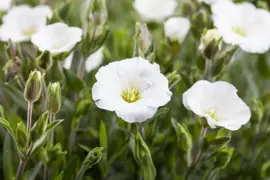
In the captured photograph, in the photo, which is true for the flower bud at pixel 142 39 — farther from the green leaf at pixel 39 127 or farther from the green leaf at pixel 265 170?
the green leaf at pixel 265 170

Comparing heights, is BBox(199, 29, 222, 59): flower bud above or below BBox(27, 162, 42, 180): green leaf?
above

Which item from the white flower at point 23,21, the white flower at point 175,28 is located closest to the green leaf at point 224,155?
the white flower at point 175,28

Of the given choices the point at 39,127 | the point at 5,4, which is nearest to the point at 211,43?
the point at 39,127

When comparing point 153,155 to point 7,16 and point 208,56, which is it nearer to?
point 208,56

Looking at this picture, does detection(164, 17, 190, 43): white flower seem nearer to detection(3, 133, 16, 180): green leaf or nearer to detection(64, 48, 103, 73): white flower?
detection(64, 48, 103, 73): white flower

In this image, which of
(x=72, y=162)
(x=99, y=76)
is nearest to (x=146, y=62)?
(x=99, y=76)

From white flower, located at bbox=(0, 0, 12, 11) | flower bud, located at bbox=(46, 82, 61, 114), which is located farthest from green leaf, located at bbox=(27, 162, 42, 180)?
white flower, located at bbox=(0, 0, 12, 11)

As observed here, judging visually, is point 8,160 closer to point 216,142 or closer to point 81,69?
point 81,69
